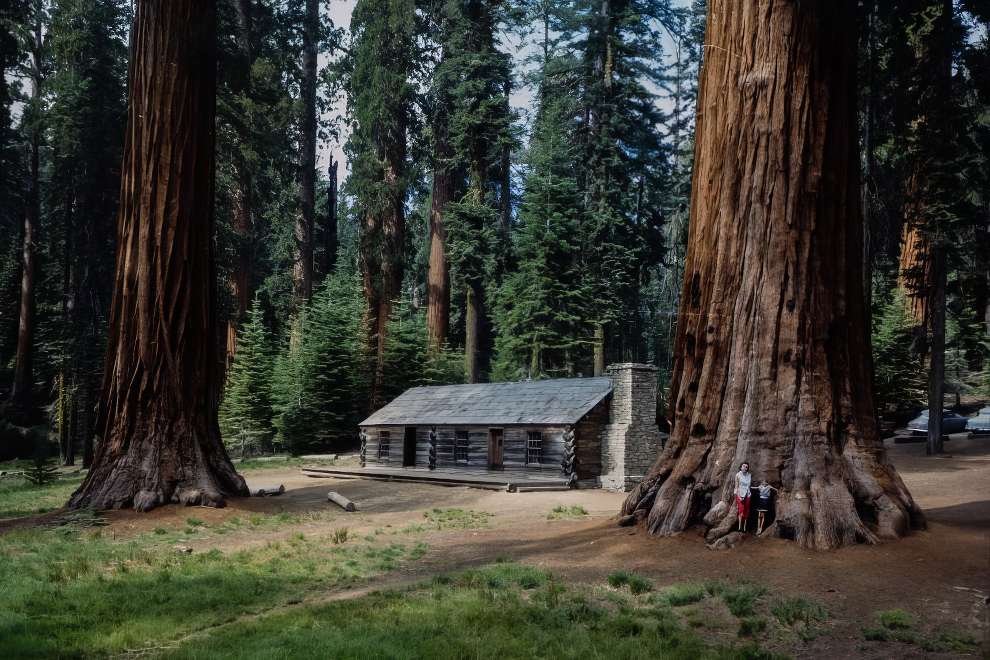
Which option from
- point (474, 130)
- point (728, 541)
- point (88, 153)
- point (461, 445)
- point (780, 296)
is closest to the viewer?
point (728, 541)

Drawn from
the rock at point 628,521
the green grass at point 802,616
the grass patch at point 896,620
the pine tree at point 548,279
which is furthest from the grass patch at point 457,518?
the pine tree at point 548,279

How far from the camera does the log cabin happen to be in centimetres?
2370

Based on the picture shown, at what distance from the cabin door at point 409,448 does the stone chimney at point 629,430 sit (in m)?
8.29

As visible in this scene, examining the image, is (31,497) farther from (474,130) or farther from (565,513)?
(474,130)

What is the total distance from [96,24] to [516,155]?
77.4 ft

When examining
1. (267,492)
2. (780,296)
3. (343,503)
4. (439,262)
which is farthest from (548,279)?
(780,296)

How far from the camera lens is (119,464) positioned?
1525 centimetres

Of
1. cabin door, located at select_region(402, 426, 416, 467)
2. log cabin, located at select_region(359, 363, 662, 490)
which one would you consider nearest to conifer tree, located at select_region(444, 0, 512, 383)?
cabin door, located at select_region(402, 426, 416, 467)

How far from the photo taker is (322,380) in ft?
121

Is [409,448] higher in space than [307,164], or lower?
lower

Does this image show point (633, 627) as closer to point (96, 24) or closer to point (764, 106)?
point (764, 106)

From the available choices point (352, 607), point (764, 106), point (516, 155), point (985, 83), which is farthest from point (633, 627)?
point (516, 155)

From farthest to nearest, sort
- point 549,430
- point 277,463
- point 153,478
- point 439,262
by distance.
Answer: point 439,262, point 277,463, point 549,430, point 153,478

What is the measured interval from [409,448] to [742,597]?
2256 centimetres
